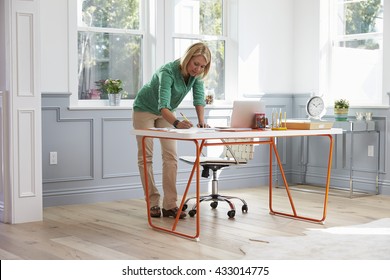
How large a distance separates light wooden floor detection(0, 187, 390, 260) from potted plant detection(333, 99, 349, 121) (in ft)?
2.64

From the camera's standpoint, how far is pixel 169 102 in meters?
4.67

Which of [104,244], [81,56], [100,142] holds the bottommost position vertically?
[104,244]

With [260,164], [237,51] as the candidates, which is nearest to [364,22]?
[237,51]

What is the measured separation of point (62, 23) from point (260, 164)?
273 centimetres

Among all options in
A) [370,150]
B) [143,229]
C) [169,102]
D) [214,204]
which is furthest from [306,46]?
[143,229]

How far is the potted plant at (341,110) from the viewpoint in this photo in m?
6.54

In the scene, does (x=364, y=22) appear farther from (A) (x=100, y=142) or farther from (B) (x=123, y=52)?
(A) (x=100, y=142)

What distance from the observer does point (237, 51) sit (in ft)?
22.9

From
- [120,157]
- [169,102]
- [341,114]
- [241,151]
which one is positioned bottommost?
[120,157]

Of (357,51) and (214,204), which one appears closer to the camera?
(214,204)

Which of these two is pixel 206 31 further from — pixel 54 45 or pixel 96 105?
pixel 54 45


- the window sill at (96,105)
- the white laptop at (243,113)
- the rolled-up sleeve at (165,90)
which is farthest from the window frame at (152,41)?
the white laptop at (243,113)

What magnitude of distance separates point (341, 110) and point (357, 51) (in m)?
0.74

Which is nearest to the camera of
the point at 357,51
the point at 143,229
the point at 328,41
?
the point at 143,229
